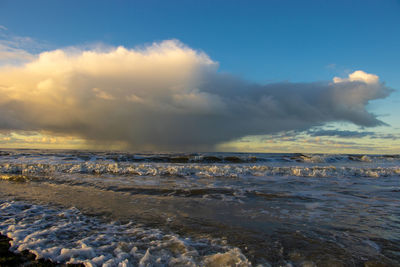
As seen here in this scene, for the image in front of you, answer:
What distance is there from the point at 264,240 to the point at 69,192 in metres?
8.51

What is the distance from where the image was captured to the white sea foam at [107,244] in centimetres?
385

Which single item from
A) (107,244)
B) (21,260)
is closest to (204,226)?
(107,244)

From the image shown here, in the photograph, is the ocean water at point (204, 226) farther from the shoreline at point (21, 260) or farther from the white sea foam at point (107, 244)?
the shoreline at point (21, 260)

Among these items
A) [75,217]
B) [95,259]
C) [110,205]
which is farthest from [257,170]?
[95,259]

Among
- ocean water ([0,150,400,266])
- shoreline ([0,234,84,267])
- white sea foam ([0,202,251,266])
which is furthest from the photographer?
ocean water ([0,150,400,266])

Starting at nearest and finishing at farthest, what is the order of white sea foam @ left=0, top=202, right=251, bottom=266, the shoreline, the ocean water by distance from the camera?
the shoreline < white sea foam @ left=0, top=202, right=251, bottom=266 < the ocean water

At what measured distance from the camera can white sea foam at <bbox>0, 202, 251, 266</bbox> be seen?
3.85 metres

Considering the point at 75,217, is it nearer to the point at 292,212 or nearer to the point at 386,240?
the point at 292,212

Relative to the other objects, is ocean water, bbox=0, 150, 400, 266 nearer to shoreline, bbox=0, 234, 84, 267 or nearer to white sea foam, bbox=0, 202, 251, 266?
white sea foam, bbox=0, 202, 251, 266

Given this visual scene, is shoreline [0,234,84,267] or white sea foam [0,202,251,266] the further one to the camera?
white sea foam [0,202,251,266]

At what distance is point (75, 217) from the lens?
6336 millimetres

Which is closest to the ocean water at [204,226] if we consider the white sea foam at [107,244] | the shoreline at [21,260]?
the white sea foam at [107,244]

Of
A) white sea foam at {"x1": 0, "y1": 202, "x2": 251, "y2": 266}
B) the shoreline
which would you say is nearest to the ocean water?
white sea foam at {"x1": 0, "y1": 202, "x2": 251, "y2": 266}

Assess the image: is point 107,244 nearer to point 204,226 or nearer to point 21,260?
point 21,260
